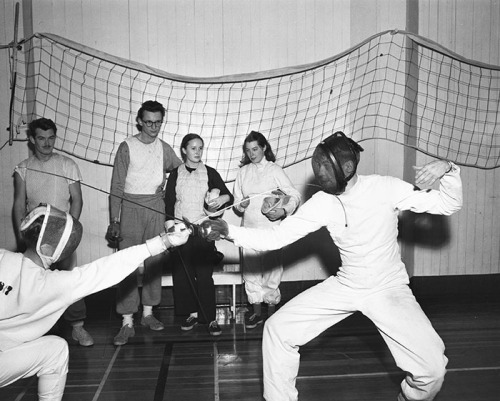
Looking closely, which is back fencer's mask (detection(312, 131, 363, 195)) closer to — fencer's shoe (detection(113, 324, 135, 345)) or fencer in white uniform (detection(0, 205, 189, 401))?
fencer in white uniform (detection(0, 205, 189, 401))

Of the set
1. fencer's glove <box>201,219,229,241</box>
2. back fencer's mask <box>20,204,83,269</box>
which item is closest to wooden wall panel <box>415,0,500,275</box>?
fencer's glove <box>201,219,229,241</box>

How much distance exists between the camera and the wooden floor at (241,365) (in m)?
3.54

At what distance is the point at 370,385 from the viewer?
3631mm

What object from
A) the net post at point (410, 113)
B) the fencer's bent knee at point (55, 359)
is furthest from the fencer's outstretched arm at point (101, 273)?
the net post at point (410, 113)

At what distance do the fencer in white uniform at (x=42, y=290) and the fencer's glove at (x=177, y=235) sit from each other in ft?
0.59

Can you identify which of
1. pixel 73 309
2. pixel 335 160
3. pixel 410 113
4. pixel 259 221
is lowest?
pixel 73 309

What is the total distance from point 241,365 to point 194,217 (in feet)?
4.46

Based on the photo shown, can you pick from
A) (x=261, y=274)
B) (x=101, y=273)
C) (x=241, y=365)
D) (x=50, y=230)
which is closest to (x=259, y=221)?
(x=261, y=274)

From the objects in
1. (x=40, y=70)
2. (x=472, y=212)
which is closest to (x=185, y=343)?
(x=40, y=70)

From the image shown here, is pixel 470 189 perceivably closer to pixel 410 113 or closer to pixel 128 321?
pixel 410 113

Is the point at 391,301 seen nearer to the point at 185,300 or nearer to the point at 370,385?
the point at 370,385

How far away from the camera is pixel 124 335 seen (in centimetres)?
454

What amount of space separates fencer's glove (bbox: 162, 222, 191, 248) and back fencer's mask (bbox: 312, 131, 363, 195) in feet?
2.73

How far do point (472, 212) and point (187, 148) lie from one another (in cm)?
330
